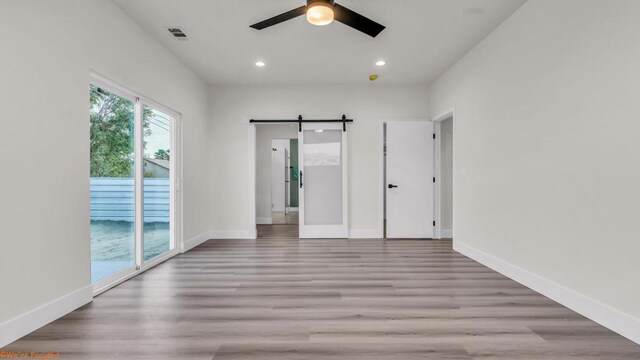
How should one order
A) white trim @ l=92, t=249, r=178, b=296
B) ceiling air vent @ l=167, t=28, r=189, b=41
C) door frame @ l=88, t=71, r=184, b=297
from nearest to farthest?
white trim @ l=92, t=249, r=178, b=296, door frame @ l=88, t=71, r=184, b=297, ceiling air vent @ l=167, t=28, r=189, b=41

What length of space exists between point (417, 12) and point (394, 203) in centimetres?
309

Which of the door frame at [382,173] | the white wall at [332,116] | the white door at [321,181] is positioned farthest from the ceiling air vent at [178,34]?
the door frame at [382,173]

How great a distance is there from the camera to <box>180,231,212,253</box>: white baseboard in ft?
14.7

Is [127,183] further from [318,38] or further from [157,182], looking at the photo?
[318,38]

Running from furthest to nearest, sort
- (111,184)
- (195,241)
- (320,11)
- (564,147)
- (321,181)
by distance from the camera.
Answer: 1. (321,181)
2. (195,241)
3. (111,184)
4. (564,147)
5. (320,11)

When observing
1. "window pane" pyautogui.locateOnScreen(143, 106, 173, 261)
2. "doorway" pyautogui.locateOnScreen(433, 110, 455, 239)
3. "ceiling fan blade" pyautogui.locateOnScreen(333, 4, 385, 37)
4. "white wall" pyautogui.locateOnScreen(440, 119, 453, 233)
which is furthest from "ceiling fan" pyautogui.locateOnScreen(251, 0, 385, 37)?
"white wall" pyautogui.locateOnScreen(440, 119, 453, 233)

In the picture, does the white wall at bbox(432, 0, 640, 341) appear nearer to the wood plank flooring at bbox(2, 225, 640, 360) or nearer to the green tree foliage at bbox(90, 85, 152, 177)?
the wood plank flooring at bbox(2, 225, 640, 360)

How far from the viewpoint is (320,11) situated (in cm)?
239

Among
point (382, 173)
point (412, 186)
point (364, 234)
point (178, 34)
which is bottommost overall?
point (364, 234)

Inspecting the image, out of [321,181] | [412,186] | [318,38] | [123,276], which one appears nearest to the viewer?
[123,276]

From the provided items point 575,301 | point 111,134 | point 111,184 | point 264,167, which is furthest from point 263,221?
point 575,301

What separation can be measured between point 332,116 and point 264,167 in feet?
9.09

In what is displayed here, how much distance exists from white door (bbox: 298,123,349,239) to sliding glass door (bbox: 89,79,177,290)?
85.4 inches

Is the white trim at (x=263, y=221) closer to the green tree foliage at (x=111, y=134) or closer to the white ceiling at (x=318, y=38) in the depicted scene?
the white ceiling at (x=318, y=38)
